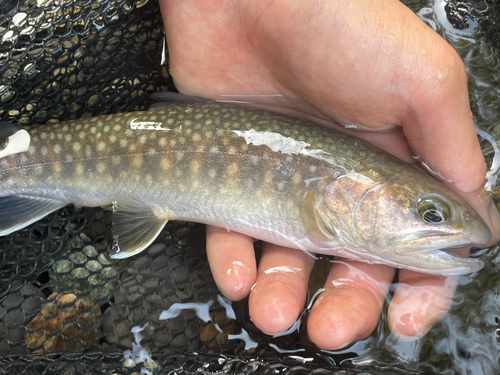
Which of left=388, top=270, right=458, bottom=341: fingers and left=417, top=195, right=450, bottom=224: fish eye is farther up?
left=417, top=195, right=450, bottom=224: fish eye

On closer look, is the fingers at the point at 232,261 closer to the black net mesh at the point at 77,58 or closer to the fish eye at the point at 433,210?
the fish eye at the point at 433,210

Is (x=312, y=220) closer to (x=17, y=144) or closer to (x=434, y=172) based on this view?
(x=434, y=172)

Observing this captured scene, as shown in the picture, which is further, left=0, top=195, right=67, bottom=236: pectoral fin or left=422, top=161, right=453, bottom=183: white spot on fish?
left=0, top=195, right=67, bottom=236: pectoral fin

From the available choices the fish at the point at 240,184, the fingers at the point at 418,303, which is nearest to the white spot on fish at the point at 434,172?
the fish at the point at 240,184

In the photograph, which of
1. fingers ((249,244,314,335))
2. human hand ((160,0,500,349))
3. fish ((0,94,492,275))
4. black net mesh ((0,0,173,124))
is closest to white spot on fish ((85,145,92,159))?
fish ((0,94,492,275))

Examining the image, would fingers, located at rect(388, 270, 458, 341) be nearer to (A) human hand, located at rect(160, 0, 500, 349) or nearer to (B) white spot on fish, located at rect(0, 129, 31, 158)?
(A) human hand, located at rect(160, 0, 500, 349)

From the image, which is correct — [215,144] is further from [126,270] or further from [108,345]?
[108,345]

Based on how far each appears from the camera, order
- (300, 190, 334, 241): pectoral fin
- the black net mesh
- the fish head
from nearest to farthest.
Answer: the fish head
(300, 190, 334, 241): pectoral fin
the black net mesh
